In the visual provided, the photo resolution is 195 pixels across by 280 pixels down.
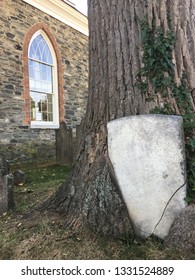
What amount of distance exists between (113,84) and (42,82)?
775 centimetres

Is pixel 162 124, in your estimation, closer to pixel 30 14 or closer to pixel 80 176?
pixel 80 176

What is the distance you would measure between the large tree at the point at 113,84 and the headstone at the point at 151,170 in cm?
13

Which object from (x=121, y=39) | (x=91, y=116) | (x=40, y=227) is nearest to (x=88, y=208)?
(x=40, y=227)

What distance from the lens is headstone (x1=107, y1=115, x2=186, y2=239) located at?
2.13 meters

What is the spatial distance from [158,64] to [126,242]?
1.64 m

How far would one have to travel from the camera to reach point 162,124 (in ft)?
7.12

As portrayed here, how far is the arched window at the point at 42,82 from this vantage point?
927cm

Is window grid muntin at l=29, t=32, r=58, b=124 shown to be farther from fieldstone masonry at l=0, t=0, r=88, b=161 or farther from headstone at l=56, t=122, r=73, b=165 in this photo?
headstone at l=56, t=122, r=73, b=165

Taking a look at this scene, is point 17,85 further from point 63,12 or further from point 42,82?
point 63,12

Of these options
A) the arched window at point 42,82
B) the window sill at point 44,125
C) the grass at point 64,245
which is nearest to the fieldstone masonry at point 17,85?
the window sill at point 44,125

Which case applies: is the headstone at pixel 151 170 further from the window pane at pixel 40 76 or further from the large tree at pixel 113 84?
the window pane at pixel 40 76

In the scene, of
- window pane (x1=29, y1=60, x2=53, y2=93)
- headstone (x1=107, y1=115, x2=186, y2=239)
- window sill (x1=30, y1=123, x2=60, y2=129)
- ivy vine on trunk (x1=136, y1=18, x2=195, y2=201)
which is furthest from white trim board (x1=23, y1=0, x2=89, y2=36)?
headstone (x1=107, y1=115, x2=186, y2=239)

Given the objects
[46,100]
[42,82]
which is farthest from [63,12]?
[46,100]

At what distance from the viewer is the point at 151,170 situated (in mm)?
2182
